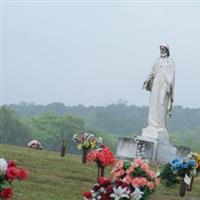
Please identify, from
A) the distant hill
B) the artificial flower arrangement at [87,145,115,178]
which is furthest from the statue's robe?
the distant hill

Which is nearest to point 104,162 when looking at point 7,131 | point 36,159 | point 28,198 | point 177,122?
point 28,198

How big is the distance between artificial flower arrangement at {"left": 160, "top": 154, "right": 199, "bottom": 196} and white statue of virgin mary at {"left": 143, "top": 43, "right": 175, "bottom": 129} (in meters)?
6.87

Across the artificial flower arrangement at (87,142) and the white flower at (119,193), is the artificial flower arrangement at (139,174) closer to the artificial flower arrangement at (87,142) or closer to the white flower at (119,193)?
the white flower at (119,193)

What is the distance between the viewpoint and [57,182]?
13.9m

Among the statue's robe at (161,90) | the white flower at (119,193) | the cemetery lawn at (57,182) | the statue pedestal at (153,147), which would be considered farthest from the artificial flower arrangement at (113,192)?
the statue's robe at (161,90)

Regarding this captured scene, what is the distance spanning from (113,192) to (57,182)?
19.2 ft

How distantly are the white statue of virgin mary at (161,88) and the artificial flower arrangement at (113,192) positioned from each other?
1290cm

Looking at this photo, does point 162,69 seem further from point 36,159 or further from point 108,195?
point 108,195

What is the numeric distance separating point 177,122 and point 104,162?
398 ft

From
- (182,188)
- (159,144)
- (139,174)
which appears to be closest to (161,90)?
(159,144)

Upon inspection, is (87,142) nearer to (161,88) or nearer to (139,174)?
(161,88)

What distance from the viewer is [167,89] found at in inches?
829

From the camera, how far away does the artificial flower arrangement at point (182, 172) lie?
542 inches

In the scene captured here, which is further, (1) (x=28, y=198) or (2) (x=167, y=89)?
(2) (x=167, y=89)
